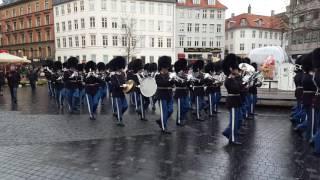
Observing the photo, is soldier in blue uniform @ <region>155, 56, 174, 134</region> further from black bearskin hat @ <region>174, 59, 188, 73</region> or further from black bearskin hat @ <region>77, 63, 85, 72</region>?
black bearskin hat @ <region>77, 63, 85, 72</region>

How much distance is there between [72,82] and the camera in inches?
523

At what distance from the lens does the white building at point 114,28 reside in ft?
173

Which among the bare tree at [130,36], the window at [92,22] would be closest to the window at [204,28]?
the bare tree at [130,36]

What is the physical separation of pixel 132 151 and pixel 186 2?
58.4 meters

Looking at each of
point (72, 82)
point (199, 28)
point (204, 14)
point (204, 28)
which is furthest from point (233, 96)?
point (204, 14)

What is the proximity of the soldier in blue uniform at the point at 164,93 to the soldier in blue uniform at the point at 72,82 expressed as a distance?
4989mm

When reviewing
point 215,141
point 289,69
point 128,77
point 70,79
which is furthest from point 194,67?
point 289,69

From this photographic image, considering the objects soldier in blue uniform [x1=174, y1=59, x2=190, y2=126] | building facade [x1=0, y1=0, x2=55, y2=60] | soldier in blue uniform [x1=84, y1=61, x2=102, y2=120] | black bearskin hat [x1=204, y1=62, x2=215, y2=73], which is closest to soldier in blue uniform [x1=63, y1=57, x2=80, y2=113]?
soldier in blue uniform [x1=84, y1=61, x2=102, y2=120]

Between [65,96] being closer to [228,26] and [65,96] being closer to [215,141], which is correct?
[215,141]

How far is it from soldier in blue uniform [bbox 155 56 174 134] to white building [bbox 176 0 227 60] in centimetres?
5158

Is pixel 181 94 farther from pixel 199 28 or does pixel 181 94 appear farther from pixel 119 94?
pixel 199 28

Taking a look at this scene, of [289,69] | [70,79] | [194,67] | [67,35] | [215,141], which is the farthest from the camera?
[67,35]

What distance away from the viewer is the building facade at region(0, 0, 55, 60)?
62.6m

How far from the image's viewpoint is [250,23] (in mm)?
69812
